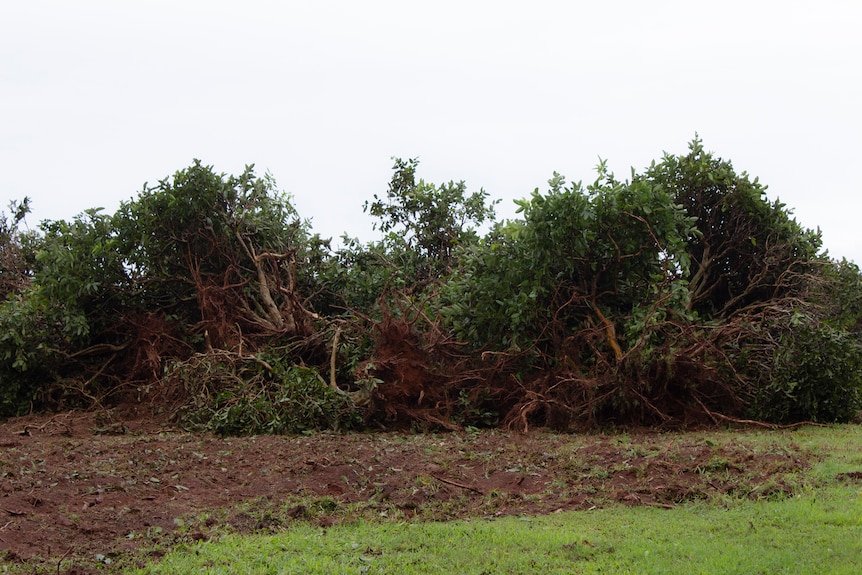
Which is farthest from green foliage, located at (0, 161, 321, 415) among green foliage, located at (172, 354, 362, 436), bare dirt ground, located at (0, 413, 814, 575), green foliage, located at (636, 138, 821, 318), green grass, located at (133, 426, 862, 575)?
green grass, located at (133, 426, 862, 575)

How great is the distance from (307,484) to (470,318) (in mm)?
4694

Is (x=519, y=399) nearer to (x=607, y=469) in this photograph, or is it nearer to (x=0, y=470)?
(x=607, y=469)

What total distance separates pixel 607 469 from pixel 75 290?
8.40 metres

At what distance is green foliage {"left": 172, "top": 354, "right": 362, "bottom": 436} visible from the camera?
929cm

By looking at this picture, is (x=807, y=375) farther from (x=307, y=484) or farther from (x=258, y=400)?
(x=258, y=400)

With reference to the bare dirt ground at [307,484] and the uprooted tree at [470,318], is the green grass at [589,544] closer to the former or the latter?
the bare dirt ground at [307,484]

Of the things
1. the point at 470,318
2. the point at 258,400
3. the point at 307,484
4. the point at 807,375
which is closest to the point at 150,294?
the point at 258,400

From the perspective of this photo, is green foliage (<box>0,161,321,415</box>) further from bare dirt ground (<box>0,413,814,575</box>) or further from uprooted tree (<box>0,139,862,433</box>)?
bare dirt ground (<box>0,413,814,575</box>)

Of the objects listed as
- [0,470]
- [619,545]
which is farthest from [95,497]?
[619,545]

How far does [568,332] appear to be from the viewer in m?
10.0

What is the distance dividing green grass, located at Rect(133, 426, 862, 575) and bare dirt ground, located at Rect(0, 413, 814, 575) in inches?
10.4

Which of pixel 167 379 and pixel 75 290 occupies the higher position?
pixel 75 290

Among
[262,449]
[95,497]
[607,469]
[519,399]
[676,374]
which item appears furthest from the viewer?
[519,399]

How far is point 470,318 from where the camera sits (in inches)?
410
